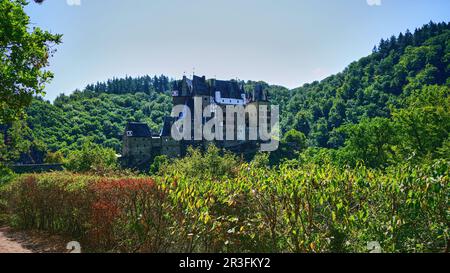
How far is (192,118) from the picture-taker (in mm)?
73312

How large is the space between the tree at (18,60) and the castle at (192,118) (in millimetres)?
54812

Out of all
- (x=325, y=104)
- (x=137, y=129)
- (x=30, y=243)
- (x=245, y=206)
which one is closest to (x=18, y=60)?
(x=30, y=243)

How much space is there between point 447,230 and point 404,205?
0.66 metres

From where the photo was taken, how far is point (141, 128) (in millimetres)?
70000

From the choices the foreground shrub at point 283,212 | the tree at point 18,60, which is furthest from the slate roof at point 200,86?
the foreground shrub at point 283,212

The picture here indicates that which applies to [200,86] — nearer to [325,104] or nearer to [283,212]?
[325,104]

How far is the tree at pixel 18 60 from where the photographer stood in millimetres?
11859

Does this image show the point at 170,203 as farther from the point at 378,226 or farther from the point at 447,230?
the point at 447,230

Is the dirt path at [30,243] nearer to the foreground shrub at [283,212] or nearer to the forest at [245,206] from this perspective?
the forest at [245,206]

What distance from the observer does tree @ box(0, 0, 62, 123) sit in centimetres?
1186

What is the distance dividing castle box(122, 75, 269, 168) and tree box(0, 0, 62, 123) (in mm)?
54812

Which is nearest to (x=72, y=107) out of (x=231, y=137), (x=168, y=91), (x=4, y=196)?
(x=231, y=137)

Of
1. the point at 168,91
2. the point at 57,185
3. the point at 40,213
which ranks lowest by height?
the point at 40,213

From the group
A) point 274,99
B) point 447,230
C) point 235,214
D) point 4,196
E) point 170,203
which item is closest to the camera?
point 447,230
